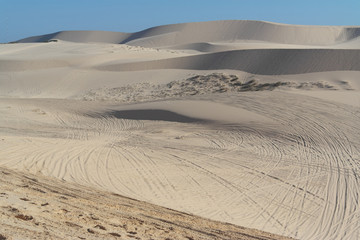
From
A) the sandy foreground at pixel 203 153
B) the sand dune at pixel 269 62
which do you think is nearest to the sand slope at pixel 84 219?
the sandy foreground at pixel 203 153

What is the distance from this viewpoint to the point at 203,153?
1251cm

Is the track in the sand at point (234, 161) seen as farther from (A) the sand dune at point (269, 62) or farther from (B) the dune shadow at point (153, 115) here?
(A) the sand dune at point (269, 62)

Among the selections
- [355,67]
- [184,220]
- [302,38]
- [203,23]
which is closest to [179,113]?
[184,220]

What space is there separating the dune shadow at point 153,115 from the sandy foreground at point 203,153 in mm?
63

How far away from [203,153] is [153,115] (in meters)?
5.78

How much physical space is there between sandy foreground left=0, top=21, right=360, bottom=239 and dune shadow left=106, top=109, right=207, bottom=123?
0.06m

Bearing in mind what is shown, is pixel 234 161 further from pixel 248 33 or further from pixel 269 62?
pixel 248 33

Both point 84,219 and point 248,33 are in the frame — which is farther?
point 248,33

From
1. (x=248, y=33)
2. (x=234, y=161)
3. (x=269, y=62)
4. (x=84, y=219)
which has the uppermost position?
(x=248, y=33)

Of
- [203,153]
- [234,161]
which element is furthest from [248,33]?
[234,161]

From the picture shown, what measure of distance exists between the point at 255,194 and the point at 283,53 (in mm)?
21492

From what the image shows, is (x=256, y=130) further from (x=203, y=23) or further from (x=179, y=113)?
(x=203, y=23)

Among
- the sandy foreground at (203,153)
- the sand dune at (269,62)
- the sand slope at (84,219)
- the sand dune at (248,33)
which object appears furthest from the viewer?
the sand dune at (248,33)

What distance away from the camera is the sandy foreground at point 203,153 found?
20.8ft
